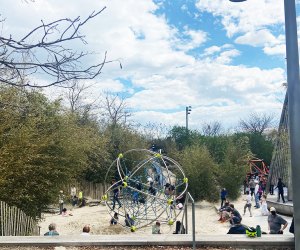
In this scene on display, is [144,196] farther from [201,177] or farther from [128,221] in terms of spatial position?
[128,221]

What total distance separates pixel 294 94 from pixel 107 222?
16.9m

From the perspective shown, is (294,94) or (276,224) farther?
(276,224)

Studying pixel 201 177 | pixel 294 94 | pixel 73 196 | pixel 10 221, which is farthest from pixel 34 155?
pixel 201 177

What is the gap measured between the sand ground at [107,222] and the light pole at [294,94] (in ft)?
39.5

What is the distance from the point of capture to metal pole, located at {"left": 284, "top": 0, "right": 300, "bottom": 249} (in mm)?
4344

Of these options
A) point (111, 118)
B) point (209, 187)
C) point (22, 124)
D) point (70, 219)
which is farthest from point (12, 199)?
point (111, 118)

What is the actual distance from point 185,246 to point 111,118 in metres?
37.8

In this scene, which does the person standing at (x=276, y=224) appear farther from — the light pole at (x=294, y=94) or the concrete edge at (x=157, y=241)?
the light pole at (x=294, y=94)

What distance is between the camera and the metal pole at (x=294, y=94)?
14.3 ft

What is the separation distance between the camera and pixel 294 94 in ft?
14.9

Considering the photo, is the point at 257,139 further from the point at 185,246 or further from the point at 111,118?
the point at 185,246

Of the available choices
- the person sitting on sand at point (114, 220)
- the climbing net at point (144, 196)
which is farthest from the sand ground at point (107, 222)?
the climbing net at point (144, 196)

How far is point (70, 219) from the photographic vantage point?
2097cm

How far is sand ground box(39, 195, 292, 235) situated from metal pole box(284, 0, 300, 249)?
12.0 m
